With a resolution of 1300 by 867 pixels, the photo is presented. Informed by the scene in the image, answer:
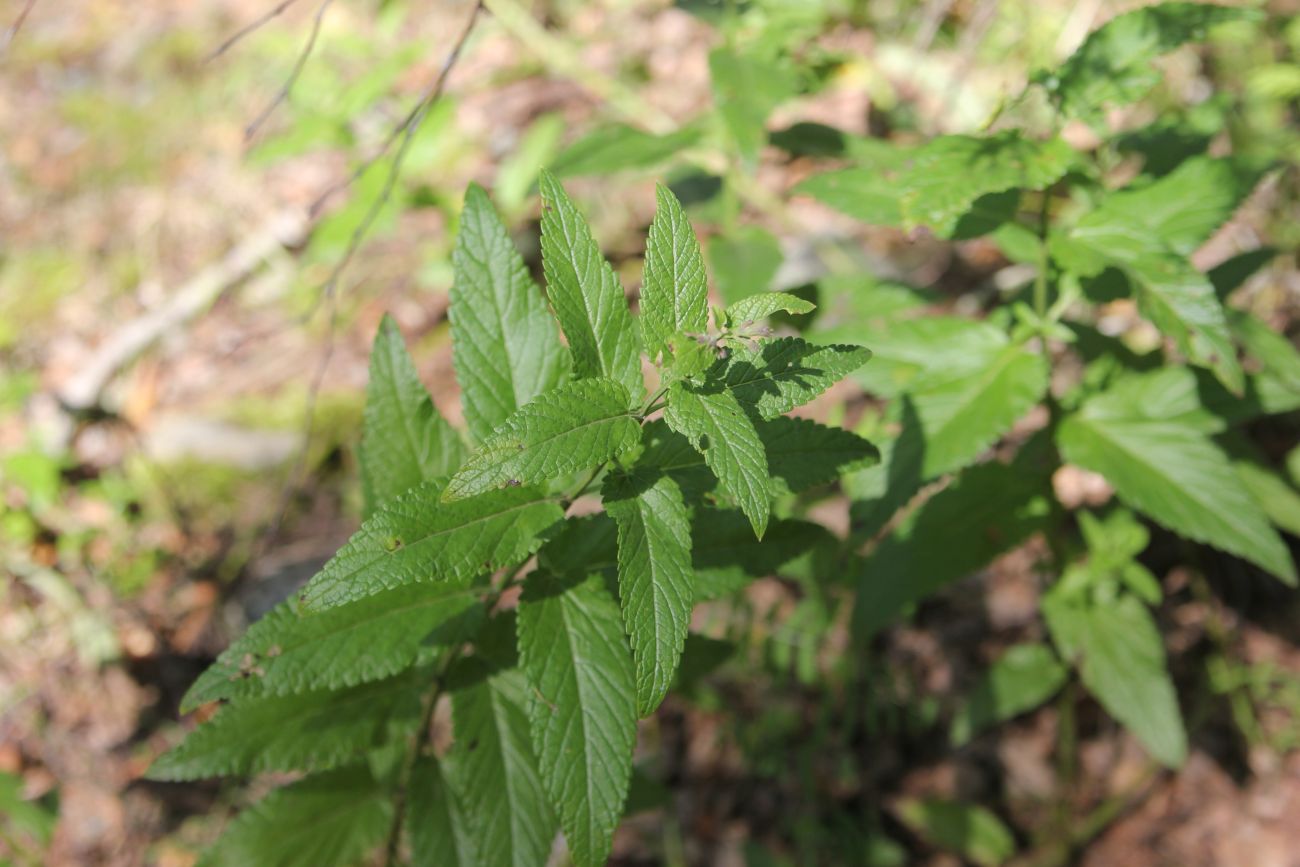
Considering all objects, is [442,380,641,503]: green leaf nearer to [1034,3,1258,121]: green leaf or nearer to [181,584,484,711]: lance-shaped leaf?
[181,584,484,711]: lance-shaped leaf

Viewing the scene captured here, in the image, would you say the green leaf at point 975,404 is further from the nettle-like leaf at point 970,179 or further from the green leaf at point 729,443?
the green leaf at point 729,443

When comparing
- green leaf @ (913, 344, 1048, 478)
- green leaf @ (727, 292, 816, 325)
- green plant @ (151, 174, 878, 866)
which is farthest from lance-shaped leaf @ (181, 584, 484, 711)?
green leaf @ (913, 344, 1048, 478)

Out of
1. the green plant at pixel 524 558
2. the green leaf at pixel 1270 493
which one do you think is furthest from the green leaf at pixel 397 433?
the green leaf at pixel 1270 493

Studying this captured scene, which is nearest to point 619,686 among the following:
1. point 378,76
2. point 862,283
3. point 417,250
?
point 862,283

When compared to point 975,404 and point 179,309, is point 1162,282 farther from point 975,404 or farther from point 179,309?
point 179,309

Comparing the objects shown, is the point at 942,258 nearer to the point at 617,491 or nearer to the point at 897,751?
the point at 897,751
